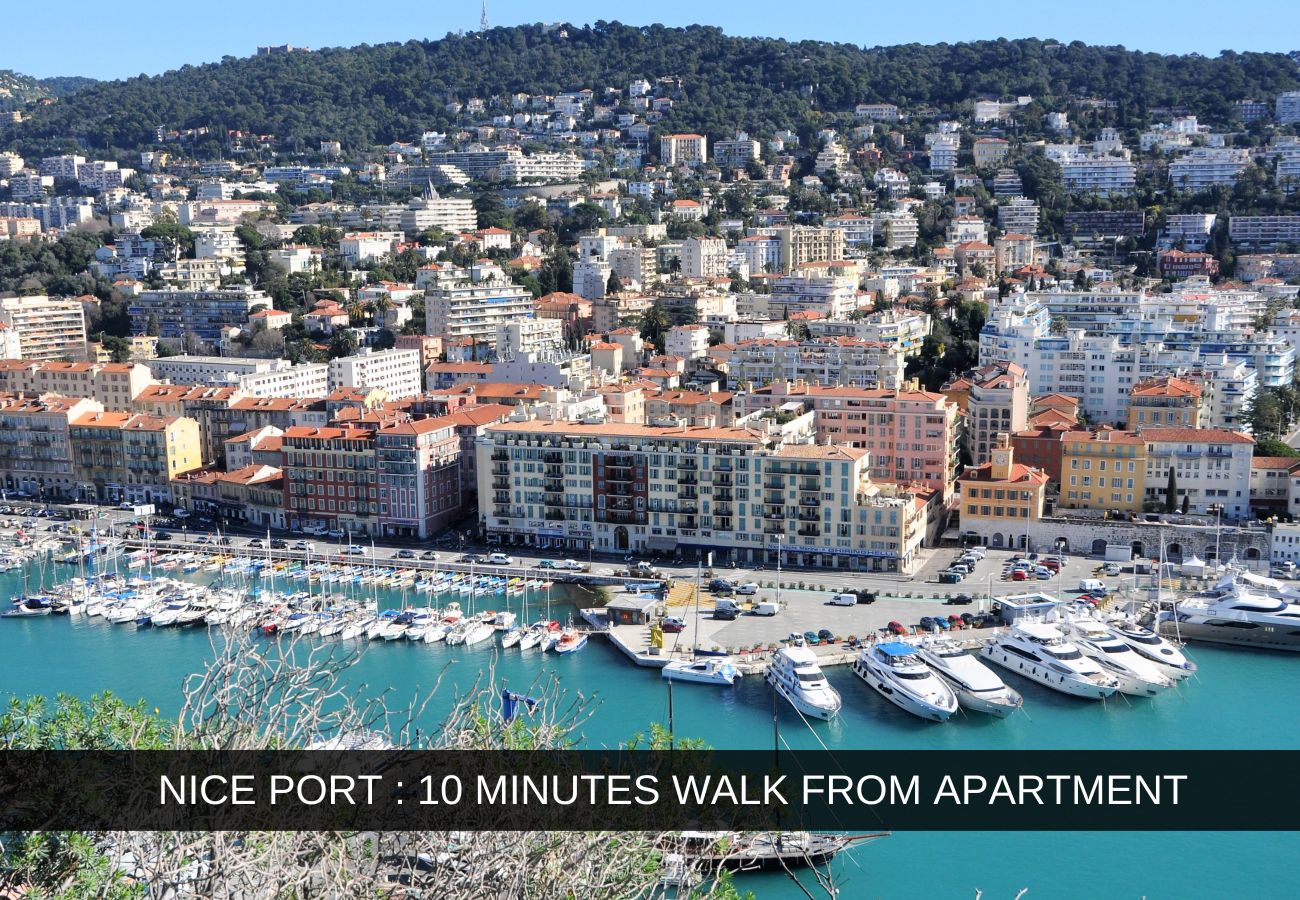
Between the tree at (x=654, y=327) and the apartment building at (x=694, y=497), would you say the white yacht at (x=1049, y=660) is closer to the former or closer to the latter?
the apartment building at (x=694, y=497)

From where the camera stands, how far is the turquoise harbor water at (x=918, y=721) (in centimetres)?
1138

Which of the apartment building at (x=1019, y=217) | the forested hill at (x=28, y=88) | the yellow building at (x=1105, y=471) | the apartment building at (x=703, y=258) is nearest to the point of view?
the yellow building at (x=1105, y=471)

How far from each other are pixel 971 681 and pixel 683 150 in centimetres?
4755

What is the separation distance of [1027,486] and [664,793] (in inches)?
540

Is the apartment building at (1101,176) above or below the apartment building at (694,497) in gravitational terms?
above

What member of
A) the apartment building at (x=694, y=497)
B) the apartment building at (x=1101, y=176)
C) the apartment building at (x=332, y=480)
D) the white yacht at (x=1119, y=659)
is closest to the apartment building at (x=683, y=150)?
the apartment building at (x=1101, y=176)

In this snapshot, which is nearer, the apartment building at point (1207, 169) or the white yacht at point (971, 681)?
the white yacht at point (971, 681)

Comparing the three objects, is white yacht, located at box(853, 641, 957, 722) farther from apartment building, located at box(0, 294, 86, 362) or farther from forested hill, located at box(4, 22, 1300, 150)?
forested hill, located at box(4, 22, 1300, 150)

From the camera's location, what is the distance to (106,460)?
25.1 metres

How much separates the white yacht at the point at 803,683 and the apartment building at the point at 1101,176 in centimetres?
3907

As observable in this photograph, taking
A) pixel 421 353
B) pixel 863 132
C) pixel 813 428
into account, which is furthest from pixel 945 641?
pixel 863 132

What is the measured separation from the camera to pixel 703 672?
15.8m

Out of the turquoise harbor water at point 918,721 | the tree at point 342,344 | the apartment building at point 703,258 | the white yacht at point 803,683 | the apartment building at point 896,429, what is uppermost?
the apartment building at point 703,258

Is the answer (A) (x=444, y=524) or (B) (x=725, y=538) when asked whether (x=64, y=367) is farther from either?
(B) (x=725, y=538)
